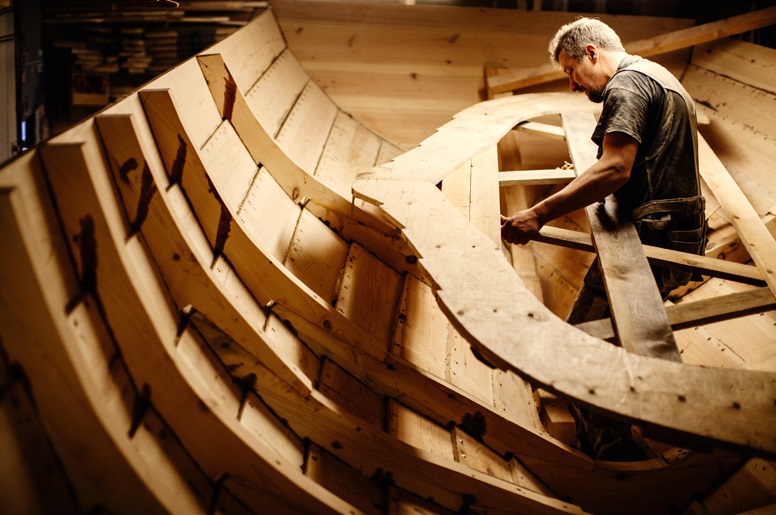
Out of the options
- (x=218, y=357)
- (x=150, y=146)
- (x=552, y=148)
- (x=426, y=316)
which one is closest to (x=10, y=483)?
(x=218, y=357)

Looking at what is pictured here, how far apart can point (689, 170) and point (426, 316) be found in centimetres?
130

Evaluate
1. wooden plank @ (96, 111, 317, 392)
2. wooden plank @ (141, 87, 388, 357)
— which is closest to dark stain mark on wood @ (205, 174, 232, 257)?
wooden plank @ (141, 87, 388, 357)

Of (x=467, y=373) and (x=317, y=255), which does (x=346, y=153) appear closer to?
(x=317, y=255)

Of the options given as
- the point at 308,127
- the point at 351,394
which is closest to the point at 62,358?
the point at 351,394

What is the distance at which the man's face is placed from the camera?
2.23 metres

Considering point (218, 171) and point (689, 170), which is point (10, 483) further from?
point (689, 170)

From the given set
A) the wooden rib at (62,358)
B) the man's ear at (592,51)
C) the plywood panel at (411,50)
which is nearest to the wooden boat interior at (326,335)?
the wooden rib at (62,358)

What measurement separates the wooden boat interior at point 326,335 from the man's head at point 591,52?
17.7 inches

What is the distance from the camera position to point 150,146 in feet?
5.20

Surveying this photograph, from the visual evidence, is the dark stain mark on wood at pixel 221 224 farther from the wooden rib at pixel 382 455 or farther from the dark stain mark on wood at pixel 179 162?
the wooden rib at pixel 382 455

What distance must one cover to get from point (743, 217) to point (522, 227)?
1.25 metres

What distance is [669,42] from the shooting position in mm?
3424

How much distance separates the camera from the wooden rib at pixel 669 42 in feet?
→ 10.8

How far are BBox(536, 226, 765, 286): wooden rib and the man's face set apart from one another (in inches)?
25.1
